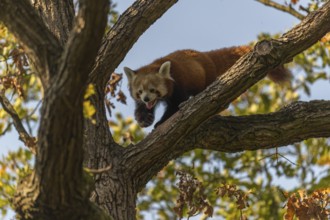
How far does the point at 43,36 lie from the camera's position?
3510 millimetres

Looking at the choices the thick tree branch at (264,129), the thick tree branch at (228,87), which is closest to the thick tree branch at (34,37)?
the thick tree branch at (228,87)

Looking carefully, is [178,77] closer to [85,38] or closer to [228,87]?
[228,87]

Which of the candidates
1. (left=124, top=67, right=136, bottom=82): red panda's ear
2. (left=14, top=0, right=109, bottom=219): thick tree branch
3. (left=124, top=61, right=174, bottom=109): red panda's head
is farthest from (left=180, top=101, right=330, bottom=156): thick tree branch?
(left=124, top=67, right=136, bottom=82): red panda's ear

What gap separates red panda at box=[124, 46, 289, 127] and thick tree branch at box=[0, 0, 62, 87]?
3.22 metres

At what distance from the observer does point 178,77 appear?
23.3 feet

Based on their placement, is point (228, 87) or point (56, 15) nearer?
point (228, 87)

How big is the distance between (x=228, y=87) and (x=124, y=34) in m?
1.18

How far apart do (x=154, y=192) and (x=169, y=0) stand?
5.31m

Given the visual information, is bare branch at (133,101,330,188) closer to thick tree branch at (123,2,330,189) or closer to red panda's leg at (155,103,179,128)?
thick tree branch at (123,2,330,189)

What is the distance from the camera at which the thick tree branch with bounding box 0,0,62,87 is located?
346 centimetres

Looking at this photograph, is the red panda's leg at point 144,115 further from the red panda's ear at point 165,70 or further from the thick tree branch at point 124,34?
the thick tree branch at point 124,34

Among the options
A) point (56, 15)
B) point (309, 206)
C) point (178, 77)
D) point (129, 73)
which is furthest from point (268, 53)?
point (129, 73)

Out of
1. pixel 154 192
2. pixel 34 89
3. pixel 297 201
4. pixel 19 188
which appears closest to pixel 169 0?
pixel 297 201

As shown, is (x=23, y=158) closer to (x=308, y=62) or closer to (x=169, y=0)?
(x=169, y=0)
